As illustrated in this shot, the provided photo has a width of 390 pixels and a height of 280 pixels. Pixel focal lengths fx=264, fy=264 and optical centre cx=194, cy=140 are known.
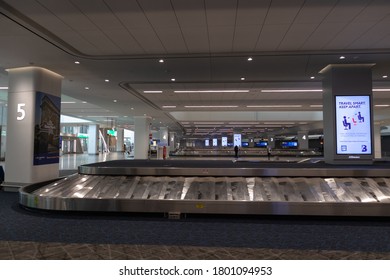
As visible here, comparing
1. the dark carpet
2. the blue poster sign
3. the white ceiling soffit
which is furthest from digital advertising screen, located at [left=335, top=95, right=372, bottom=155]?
the white ceiling soffit

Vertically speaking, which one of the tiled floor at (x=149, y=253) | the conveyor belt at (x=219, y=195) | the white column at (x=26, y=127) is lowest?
the tiled floor at (x=149, y=253)

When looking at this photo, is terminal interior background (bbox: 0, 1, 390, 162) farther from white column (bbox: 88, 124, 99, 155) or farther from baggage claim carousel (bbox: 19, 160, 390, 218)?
white column (bbox: 88, 124, 99, 155)

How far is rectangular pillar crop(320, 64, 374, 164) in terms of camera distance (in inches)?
345

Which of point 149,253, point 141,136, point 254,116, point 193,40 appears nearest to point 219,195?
point 149,253

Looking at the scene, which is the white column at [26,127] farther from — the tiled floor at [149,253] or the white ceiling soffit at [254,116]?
the white ceiling soffit at [254,116]

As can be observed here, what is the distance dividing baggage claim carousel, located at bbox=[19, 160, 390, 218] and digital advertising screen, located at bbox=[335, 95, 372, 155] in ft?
6.60

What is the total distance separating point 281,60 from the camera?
855 cm

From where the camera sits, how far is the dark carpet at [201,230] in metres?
4.25

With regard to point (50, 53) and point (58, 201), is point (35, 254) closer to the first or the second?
point (58, 201)

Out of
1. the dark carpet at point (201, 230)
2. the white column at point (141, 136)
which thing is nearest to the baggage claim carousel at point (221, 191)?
the dark carpet at point (201, 230)

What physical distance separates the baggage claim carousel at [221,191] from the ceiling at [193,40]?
3.48m

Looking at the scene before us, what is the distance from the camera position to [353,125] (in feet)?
29.1

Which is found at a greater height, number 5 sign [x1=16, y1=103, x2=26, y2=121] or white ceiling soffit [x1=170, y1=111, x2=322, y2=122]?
white ceiling soffit [x1=170, y1=111, x2=322, y2=122]
